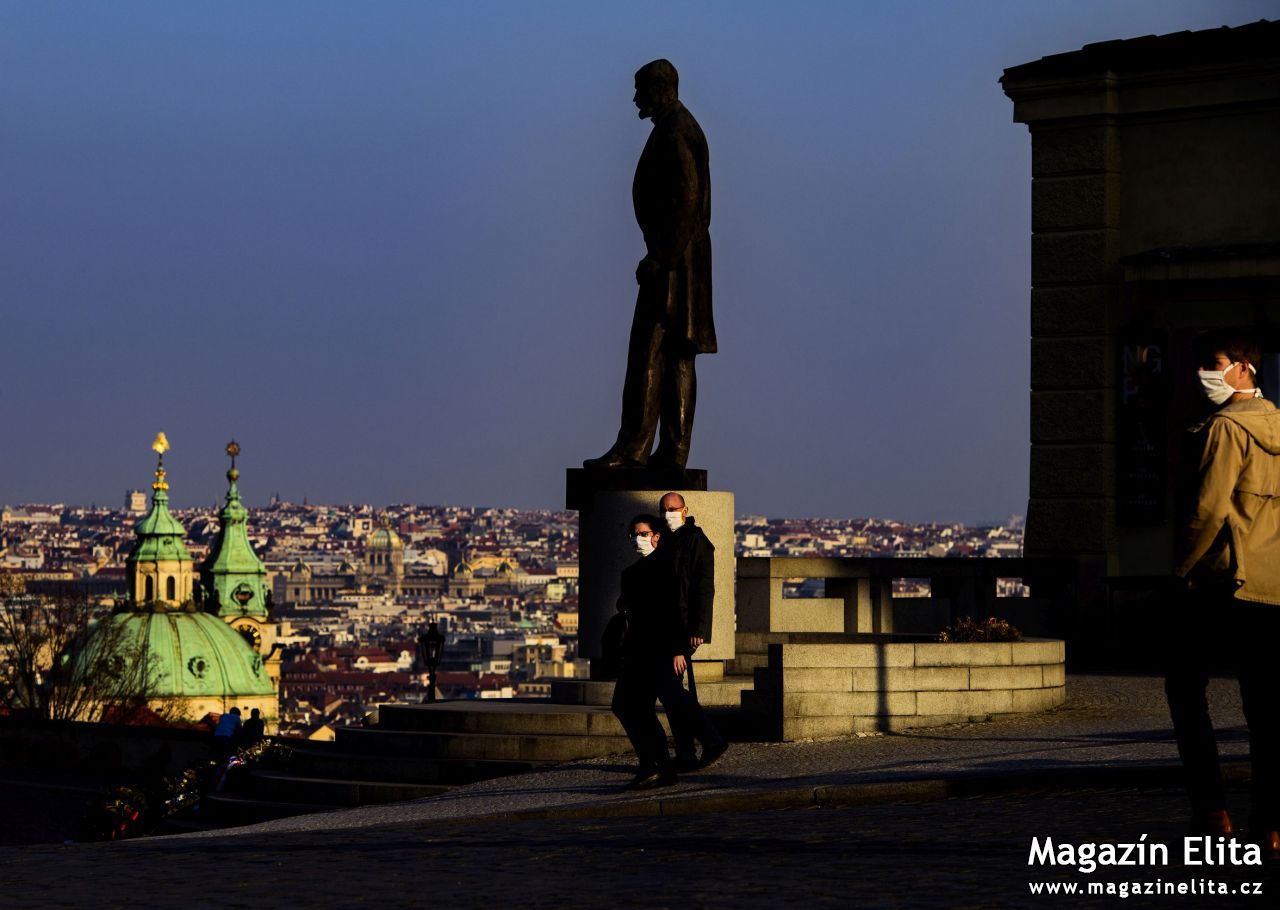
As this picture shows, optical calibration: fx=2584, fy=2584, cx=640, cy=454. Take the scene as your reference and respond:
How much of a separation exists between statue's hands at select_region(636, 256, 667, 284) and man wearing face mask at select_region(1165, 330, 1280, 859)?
30.1 feet

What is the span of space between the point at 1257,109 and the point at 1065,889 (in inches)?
575

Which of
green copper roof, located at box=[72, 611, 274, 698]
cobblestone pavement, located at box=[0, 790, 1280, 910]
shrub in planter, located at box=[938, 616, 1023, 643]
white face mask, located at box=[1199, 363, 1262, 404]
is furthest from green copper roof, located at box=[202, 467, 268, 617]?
white face mask, located at box=[1199, 363, 1262, 404]

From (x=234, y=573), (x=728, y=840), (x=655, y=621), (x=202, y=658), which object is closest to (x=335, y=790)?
(x=655, y=621)

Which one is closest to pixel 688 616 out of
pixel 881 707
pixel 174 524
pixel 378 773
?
pixel 881 707

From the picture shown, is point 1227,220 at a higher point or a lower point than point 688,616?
higher

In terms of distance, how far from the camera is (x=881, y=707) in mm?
16219

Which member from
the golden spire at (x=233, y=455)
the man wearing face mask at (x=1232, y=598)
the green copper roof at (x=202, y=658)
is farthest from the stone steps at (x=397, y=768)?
the golden spire at (x=233, y=455)

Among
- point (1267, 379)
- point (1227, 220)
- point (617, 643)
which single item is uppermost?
point (1227, 220)

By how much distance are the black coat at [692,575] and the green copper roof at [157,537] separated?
144 m

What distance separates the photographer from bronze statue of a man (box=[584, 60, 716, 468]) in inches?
735

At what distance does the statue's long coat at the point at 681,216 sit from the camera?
1866cm

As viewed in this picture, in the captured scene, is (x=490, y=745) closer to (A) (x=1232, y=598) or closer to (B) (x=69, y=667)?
(A) (x=1232, y=598)

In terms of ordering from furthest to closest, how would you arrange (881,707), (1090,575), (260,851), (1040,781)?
1. (1090,575)
2. (881,707)
3. (1040,781)
4. (260,851)

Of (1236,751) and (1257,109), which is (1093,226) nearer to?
(1257,109)
